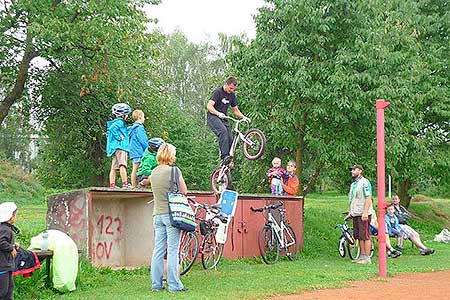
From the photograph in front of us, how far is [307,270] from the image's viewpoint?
12.8m

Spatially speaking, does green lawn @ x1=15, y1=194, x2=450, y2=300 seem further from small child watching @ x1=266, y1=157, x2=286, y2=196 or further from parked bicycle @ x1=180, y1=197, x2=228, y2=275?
small child watching @ x1=266, y1=157, x2=286, y2=196

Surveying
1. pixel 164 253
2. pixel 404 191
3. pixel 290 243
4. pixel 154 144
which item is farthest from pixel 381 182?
pixel 404 191

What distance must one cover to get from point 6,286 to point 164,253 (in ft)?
7.90

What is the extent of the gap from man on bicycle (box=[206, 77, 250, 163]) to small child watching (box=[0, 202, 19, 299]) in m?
4.78

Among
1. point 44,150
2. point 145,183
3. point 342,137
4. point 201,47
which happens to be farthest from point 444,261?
point 201,47

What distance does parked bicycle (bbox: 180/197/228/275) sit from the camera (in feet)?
37.1

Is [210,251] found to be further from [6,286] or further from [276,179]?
[6,286]

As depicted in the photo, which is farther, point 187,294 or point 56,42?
point 56,42

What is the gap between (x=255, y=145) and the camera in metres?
12.7

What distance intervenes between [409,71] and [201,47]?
3900cm

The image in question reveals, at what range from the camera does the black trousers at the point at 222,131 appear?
1220cm

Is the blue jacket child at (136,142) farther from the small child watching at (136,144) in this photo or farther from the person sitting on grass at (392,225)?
the person sitting on grass at (392,225)

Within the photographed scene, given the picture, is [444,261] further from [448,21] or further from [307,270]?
[448,21]

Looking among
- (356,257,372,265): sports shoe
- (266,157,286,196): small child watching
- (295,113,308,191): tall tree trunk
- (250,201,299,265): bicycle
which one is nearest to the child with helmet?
(250,201,299,265): bicycle
